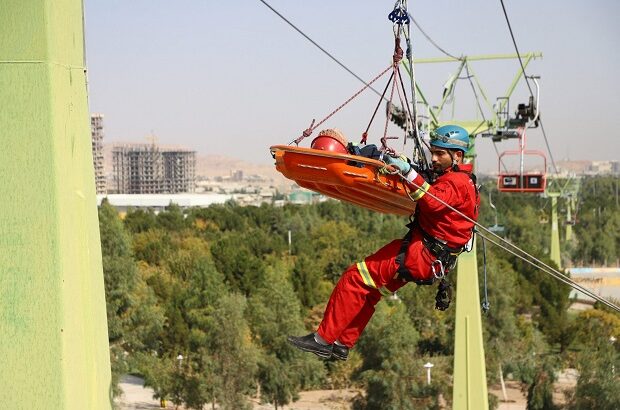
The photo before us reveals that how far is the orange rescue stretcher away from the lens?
141 inches

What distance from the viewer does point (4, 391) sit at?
7.77 feet

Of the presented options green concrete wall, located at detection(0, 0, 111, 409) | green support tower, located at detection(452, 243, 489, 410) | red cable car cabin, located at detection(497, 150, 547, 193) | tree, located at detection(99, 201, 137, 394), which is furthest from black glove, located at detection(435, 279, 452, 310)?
tree, located at detection(99, 201, 137, 394)

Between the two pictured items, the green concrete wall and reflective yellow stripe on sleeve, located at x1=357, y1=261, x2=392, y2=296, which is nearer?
the green concrete wall

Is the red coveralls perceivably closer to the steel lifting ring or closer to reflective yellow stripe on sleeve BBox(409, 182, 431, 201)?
the steel lifting ring

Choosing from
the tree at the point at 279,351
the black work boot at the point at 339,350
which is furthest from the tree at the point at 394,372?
the black work boot at the point at 339,350

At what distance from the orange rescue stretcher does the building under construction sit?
511ft

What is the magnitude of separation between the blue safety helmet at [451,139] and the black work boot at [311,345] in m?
1.17

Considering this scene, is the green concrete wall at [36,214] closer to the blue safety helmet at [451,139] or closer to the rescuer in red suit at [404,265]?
the rescuer in red suit at [404,265]

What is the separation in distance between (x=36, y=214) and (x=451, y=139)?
2.40 meters

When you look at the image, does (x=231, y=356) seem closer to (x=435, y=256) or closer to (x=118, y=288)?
(x=118, y=288)

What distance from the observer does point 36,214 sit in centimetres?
233

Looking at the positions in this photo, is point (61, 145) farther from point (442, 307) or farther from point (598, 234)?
point (598, 234)

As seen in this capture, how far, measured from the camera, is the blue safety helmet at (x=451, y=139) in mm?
4172

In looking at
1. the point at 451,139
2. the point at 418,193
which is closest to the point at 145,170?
the point at 451,139
